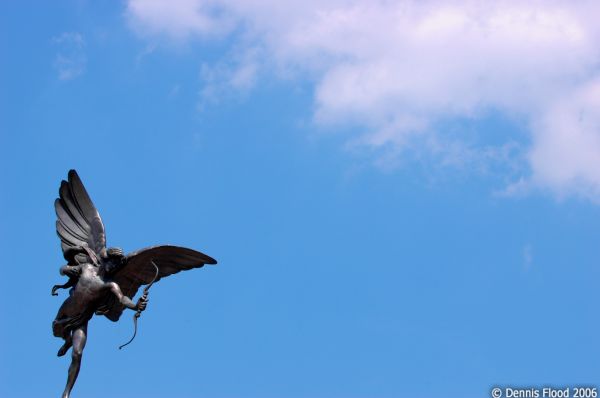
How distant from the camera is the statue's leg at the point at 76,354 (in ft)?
66.5

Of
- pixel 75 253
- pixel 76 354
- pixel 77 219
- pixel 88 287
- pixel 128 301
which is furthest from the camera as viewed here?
pixel 77 219

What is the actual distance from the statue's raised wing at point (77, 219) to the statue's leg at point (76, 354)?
4.91ft

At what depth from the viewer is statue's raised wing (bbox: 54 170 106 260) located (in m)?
21.4

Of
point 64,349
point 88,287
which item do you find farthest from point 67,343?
point 88,287

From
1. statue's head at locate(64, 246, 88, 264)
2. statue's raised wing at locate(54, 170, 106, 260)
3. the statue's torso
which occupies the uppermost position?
statue's raised wing at locate(54, 170, 106, 260)

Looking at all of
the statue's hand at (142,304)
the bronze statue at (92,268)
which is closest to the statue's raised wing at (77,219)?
the bronze statue at (92,268)

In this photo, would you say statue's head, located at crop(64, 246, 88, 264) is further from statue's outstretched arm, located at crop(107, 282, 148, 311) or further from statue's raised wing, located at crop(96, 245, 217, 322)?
statue's outstretched arm, located at crop(107, 282, 148, 311)

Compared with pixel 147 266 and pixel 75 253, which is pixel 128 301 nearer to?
pixel 147 266

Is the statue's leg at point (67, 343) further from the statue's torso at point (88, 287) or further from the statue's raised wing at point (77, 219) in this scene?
the statue's raised wing at point (77, 219)

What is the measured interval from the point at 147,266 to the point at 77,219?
68.9 inches

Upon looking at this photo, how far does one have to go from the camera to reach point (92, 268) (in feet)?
69.1

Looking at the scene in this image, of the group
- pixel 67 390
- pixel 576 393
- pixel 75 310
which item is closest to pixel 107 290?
pixel 75 310

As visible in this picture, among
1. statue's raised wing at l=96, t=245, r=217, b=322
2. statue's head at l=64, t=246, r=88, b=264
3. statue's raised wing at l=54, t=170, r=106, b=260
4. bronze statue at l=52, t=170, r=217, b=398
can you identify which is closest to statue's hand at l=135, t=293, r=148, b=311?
bronze statue at l=52, t=170, r=217, b=398

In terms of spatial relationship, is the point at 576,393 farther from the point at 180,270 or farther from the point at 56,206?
the point at 56,206
